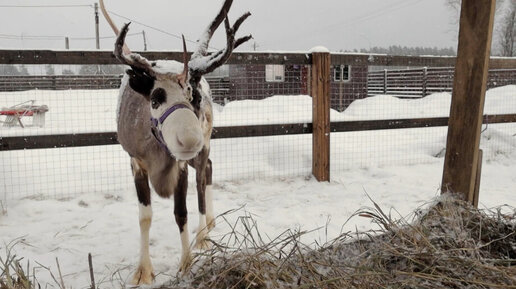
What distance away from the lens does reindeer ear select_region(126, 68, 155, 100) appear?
94.5 inches

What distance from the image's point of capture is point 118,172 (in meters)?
5.64

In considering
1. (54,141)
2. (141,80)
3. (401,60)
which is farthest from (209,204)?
(401,60)

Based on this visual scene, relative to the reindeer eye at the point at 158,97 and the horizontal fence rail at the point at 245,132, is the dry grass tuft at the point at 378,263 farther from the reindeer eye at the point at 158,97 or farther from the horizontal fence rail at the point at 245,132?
the horizontal fence rail at the point at 245,132

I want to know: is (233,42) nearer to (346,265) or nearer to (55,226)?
(346,265)

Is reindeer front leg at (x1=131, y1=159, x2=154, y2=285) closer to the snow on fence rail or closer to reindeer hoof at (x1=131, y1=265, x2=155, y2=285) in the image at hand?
reindeer hoof at (x1=131, y1=265, x2=155, y2=285)

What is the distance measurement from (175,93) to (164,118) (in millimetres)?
197

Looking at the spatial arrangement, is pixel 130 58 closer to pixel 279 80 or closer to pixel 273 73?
pixel 279 80

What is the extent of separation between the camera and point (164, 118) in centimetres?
222

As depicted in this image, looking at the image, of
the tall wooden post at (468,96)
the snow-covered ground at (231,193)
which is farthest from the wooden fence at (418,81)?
the tall wooden post at (468,96)

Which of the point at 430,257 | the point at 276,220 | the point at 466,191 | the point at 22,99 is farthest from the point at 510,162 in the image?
the point at 22,99

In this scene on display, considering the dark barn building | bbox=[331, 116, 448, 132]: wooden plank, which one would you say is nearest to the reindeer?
bbox=[331, 116, 448, 132]: wooden plank

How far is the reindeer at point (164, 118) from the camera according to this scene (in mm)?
2139

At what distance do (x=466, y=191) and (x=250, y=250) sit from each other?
4.09ft

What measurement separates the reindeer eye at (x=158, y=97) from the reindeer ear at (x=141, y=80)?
0.10 meters
